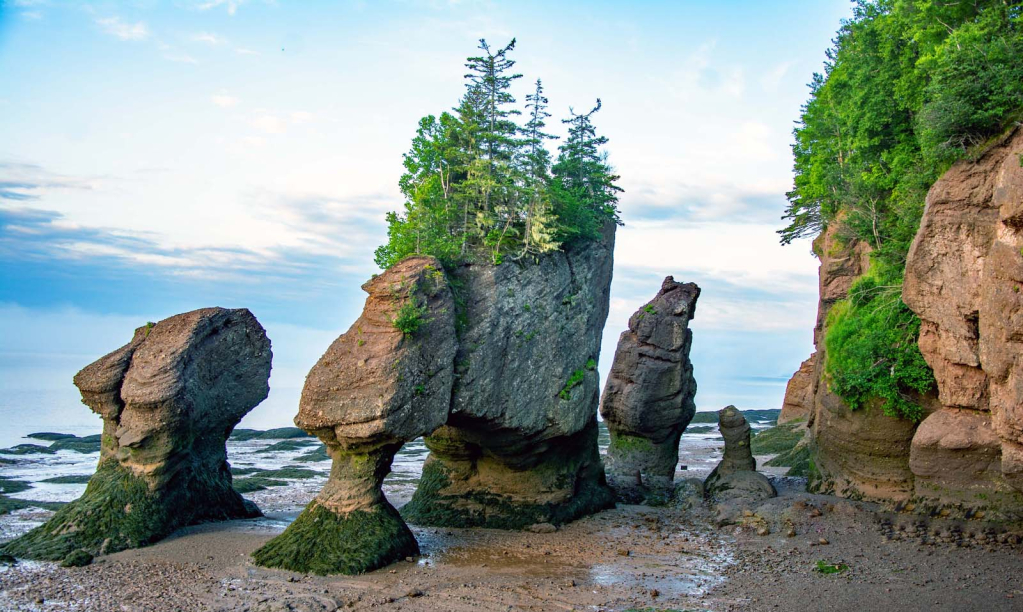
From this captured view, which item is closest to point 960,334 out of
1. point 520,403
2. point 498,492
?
point 520,403

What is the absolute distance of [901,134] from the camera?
33094mm

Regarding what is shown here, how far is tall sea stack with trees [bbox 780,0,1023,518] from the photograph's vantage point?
75.4 ft

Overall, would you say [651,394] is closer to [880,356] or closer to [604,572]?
[880,356]

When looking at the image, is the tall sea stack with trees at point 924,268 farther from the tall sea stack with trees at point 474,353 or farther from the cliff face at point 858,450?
the tall sea stack with trees at point 474,353

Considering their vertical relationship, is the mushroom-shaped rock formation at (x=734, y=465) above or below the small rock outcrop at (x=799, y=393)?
below

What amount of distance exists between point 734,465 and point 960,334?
11.8 meters

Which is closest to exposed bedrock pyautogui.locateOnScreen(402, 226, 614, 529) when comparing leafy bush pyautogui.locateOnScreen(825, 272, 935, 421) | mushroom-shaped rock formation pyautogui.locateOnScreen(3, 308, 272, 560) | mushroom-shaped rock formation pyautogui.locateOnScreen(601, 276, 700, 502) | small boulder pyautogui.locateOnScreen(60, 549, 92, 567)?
mushroom-shaped rock formation pyautogui.locateOnScreen(601, 276, 700, 502)

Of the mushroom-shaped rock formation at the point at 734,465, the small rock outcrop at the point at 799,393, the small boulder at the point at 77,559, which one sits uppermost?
the small rock outcrop at the point at 799,393

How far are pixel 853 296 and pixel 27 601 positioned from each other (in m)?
29.0

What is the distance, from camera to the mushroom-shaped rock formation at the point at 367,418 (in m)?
21.7

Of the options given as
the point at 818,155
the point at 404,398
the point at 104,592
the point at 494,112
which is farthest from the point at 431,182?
the point at 818,155

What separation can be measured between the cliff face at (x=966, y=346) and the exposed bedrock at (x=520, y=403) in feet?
34.5

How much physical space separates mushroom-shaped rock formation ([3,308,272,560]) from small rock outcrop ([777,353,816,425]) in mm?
40410

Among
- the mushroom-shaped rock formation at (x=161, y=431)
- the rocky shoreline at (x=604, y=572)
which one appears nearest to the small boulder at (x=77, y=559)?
the rocky shoreline at (x=604, y=572)
